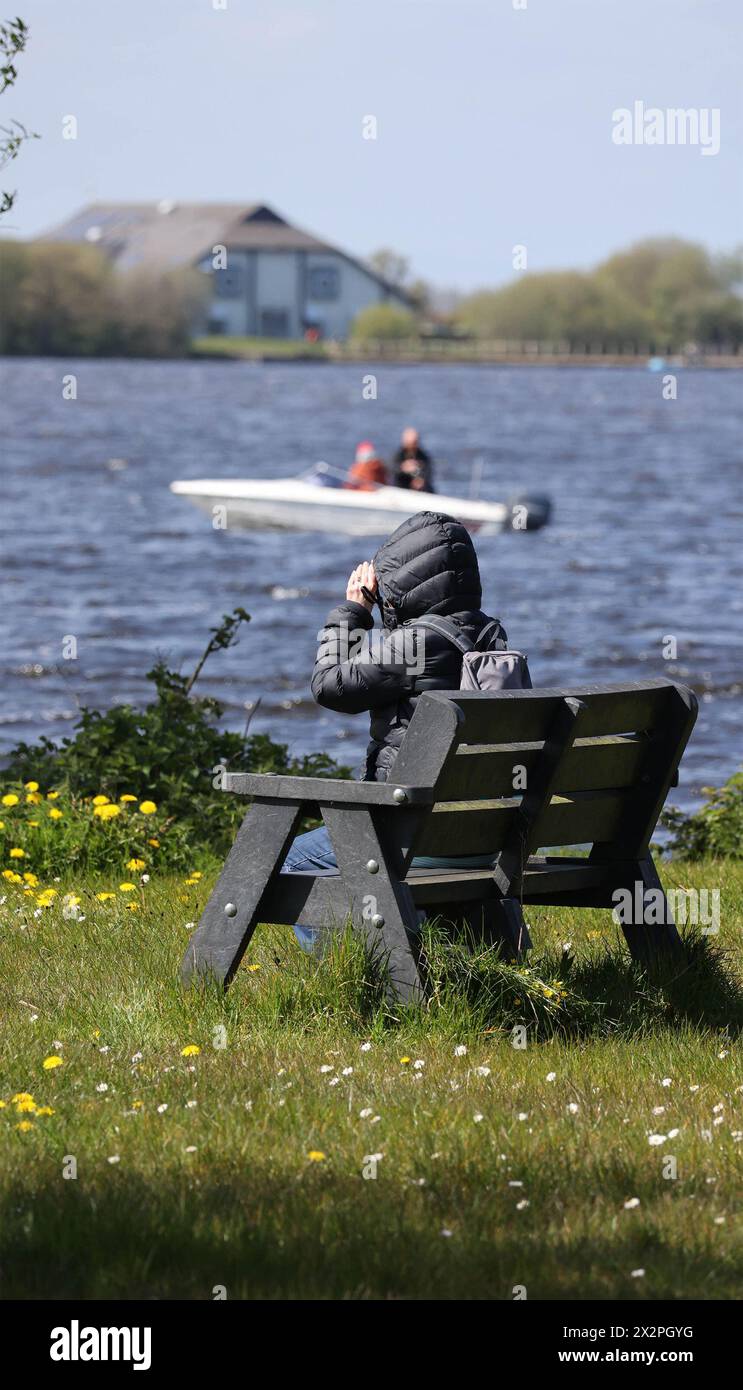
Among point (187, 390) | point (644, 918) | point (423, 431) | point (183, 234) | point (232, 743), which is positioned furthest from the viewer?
point (183, 234)

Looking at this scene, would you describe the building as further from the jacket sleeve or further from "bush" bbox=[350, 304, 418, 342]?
the jacket sleeve

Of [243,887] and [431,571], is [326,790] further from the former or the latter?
[431,571]

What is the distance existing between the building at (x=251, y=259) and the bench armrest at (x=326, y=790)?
170 meters

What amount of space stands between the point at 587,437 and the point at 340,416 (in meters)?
17.3

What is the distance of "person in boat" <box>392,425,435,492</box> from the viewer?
3219 cm

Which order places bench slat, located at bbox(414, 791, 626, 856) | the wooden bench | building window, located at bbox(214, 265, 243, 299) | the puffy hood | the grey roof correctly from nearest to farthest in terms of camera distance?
the wooden bench < bench slat, located at bbox(414, 791, 626, 856) < the puffy hood < building window, located at bbox(214, 265, 243, 299) < the grey roof

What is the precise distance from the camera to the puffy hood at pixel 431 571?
18.5 feet

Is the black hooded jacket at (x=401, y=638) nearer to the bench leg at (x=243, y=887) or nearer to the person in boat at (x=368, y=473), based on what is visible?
the bench leg at (x=243, y=887)

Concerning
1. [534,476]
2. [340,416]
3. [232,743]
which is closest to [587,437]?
[340,416]

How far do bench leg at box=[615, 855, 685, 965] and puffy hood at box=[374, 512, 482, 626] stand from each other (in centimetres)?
98

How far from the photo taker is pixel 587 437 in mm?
80062

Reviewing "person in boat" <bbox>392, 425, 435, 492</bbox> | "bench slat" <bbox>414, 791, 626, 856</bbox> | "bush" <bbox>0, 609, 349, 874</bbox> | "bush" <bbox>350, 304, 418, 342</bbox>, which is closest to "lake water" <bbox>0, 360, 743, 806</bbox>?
"person in boat" <bbox>392, 425, 435, 492</bbox>

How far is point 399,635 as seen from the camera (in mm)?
5543

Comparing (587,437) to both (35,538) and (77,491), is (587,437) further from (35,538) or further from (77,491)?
(35,538)
